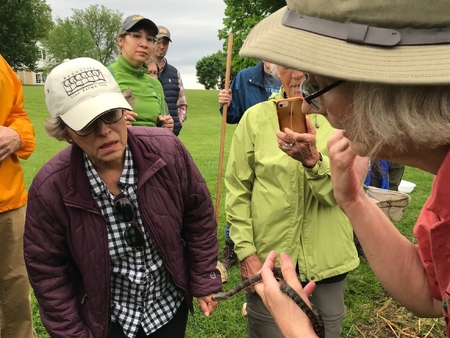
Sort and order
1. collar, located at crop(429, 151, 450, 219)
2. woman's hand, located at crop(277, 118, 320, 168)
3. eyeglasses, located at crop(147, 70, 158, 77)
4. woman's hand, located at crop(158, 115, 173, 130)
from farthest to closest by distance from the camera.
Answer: eyeglasses, located at crop(147, 70, 158, 77), woman's hand, located at crop(158, 115, 173, 130), woman's hand, located at crop(277, 118, 320, 168), collar, located at crop(429, 151, 450, 219)

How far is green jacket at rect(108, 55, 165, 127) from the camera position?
15.4ft

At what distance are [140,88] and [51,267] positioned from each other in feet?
9.01

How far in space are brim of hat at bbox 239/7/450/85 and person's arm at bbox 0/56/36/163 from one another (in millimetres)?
2709

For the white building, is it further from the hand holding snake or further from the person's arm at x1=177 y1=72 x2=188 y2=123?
the hand holding snake

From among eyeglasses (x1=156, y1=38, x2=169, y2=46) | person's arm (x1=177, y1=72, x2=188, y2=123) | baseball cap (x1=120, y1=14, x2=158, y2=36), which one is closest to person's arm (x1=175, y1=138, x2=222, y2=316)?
baseball cap (x1=120, y1=14, x2=158, y2=36)

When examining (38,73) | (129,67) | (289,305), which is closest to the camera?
(289,305)

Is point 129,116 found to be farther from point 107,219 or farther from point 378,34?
point 378,34

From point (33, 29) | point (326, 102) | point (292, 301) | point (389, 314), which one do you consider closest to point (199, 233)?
point (292, 301)

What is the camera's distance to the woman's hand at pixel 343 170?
5.82 feet

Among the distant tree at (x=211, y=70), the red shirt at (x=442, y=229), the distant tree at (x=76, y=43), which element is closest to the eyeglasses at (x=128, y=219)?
the red shirt at (x=442, y=229)

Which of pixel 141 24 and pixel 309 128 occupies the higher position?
A: pixel 141 24

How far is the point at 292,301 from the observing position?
1711mm

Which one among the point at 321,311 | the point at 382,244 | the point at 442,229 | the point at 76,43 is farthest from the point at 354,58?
the point at 76,43

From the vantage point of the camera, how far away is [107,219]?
93.6 inches
